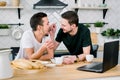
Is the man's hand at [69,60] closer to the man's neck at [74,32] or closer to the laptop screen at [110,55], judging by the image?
the laptop screen at [110,55]

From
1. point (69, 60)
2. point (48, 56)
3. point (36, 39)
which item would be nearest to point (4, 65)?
point (69, 60)

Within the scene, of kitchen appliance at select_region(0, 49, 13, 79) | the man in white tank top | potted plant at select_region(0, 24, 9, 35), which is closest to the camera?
kitchen appliance at select_region(0, 49, 13, 79)

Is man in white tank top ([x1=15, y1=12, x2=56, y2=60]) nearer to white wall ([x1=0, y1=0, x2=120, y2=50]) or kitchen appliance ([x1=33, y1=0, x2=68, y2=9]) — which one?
kitchen appliance ([x1=33, y1=0, x2=68, y2=9])

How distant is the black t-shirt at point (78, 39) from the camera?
9.77 feet

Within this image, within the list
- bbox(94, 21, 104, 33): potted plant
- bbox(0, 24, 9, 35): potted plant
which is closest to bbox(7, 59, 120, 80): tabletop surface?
Result: bbox(0, 24, 9, 35): potted plant

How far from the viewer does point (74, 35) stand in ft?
10.1

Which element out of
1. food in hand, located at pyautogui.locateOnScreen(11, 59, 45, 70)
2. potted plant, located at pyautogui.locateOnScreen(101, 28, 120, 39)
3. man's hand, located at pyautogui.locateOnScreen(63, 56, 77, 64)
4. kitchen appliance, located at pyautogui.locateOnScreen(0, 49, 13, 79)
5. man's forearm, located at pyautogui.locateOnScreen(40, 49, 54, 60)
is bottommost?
potted plant, located at pyautogui.locateOnScreen(101, 28, 120, 39)

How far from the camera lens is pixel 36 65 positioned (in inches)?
80.4

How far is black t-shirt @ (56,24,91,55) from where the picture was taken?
2.98 m

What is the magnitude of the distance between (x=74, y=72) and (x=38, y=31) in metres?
1.06

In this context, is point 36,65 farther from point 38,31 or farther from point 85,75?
point 38,31

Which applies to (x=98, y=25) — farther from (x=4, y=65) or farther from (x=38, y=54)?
(x=4, y=65)

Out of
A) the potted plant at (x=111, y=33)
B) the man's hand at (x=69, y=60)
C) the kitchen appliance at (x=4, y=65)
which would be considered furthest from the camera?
the potted plant at (x=111, y=33)

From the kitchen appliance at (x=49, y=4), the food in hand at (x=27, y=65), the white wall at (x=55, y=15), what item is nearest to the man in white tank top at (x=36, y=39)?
the food in hand at (x=27, y=65)
